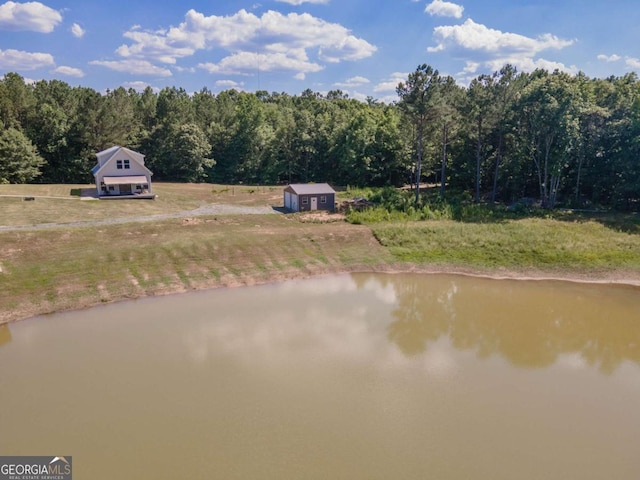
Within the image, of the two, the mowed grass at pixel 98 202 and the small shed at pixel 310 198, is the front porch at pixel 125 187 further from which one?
the small shed at pixel 310 198

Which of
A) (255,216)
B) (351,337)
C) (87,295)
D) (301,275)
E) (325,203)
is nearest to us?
(351,337)

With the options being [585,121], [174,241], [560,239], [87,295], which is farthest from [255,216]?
[585,121]

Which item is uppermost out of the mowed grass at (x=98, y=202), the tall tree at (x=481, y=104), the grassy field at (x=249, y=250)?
the tall tree at (x=481, y=104)

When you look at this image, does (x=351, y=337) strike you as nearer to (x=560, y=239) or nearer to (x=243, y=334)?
(x=243, y=334)

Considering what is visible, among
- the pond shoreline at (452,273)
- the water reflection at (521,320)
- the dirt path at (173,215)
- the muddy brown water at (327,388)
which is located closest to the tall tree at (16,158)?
the dirt path at (173,215)

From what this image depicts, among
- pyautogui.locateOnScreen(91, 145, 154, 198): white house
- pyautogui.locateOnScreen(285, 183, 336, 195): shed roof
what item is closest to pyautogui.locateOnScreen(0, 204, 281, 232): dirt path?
pyautogui.locateOnScreen(285, 183, 336, 195): shed roof

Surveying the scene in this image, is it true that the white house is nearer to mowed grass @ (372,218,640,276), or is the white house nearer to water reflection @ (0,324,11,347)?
mowed grass @ (372,218,640,276)
